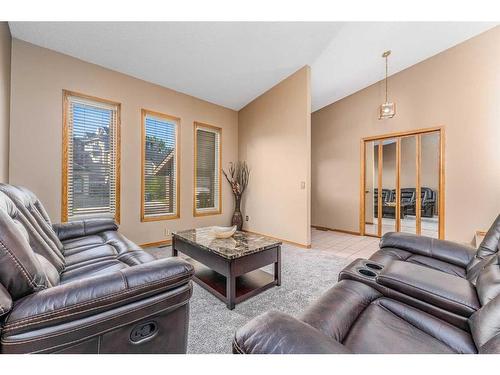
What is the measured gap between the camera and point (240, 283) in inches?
90.7

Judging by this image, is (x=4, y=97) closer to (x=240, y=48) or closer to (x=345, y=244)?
(x=240, y=48)

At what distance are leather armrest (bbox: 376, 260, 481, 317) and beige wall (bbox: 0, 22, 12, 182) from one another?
3594mm

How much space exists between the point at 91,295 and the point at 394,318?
4.46 feet

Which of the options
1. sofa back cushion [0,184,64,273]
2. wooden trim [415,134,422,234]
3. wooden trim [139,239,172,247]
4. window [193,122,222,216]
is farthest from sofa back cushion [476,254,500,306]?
window [193,122,222,216]

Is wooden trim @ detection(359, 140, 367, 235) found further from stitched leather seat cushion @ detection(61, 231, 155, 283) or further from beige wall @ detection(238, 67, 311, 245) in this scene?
stitched leather seat cushion @ detection(61, 231, 155, 283)

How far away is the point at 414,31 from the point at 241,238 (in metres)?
3.90

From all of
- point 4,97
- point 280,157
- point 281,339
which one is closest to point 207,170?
point 280,157

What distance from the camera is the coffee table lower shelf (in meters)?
2.08

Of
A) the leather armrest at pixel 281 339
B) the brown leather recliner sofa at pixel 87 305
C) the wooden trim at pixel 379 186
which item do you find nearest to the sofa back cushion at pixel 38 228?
the brown leather recliner sofa at pixel 87 305

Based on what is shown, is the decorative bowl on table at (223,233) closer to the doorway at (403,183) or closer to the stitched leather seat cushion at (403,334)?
the stitched leather seat cushion at (403,334)

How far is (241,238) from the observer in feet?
8.13

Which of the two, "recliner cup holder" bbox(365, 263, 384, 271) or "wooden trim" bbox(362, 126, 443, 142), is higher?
"wooden trim" bbox(362, 126, 443, 142)
